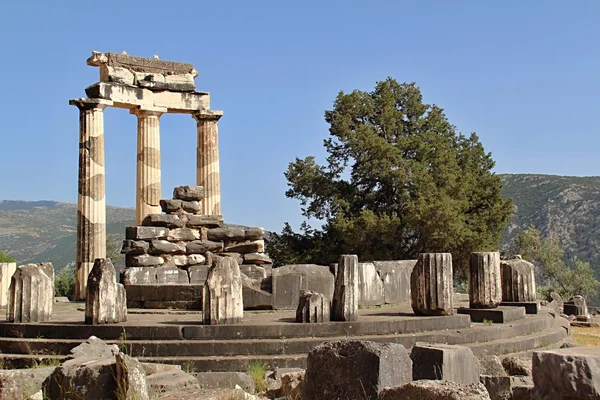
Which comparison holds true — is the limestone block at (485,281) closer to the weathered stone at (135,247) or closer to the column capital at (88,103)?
the weathered stone at (135,247)

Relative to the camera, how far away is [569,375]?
6.14 meters

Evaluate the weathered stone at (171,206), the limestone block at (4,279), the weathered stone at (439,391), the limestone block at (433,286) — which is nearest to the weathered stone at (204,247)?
the weathered stone at (171,206)

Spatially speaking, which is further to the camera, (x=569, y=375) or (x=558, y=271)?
(x=558, y=271)

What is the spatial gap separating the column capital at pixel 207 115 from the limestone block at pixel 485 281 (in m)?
12.6

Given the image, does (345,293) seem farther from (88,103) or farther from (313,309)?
(88,103)

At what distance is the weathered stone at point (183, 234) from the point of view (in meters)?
19.7

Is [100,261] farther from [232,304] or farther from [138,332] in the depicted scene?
[232,304]

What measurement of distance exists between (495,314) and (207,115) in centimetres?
1378

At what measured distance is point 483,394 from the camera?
6.84 meters

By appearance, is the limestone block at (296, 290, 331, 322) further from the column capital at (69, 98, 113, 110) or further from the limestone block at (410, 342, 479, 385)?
the column capital at (69, 98, 113, 110)

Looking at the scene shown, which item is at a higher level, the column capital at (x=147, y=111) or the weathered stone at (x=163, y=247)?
the column capital at (x=147, y=111)

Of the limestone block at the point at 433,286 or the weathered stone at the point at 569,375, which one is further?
the limestone block at the point at 433,286

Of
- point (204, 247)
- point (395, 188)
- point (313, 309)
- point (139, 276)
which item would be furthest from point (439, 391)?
point (395, 188)

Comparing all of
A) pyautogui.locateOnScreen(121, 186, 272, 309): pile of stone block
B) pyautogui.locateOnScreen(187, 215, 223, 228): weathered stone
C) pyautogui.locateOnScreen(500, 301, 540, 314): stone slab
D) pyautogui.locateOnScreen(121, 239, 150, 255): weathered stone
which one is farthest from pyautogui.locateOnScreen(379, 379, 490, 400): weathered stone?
pyautogui.locateOnScreen(187, 215, 223, 228): weathered stone
